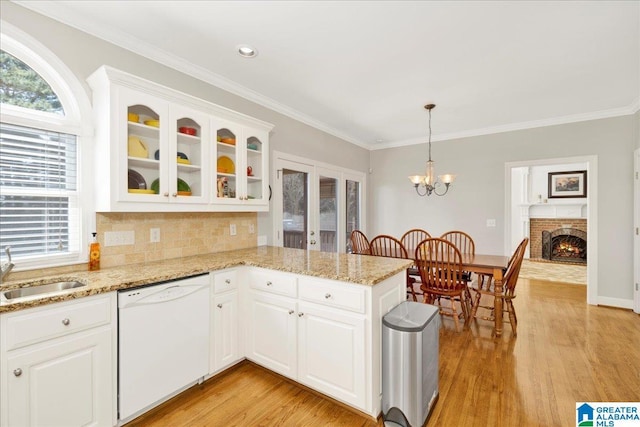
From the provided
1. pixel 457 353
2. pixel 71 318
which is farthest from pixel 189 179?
pixel 457 353

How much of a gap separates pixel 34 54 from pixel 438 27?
8.84ft

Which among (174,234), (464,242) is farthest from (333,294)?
(464,242)

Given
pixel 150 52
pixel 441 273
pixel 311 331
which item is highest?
pixel 150 52

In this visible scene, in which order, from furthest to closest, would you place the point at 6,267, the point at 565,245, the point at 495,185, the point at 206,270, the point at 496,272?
the point at 565,245, the point at 495,185, the point at 496,272, the point at 206,270, the point at 6,267

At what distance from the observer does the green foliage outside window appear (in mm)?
1785

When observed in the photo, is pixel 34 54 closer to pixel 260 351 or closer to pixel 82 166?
pixel 82 166

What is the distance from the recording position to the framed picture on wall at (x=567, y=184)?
686 centimetres

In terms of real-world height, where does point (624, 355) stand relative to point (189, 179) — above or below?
below

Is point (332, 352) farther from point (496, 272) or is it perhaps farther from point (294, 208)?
point (294, 208)

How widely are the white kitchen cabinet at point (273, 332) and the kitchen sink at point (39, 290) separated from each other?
1120 millimetres

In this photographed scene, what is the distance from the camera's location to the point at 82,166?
6.68ft

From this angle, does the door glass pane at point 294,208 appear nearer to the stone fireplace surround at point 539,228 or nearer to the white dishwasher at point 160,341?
the white dishwasher at point 160,341

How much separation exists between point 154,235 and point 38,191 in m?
0.76

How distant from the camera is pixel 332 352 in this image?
188 centimetres
